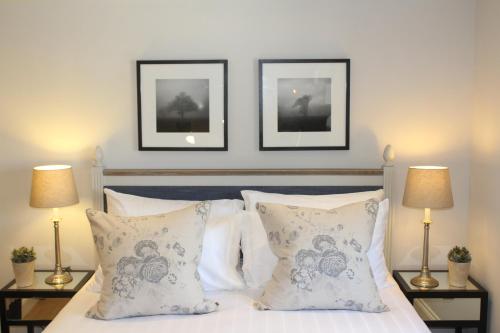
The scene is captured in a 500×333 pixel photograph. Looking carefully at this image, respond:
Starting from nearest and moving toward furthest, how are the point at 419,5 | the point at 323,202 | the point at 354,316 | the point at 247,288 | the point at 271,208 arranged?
the point at 354,316 < the point at 271,208 < the point at 247,288 < the point at 323,202 < the point at 419,5

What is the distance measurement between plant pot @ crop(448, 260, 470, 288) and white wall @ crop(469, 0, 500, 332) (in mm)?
141

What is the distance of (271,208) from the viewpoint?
7.26 feet

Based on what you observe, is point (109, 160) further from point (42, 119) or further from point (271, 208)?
point (271, 208)

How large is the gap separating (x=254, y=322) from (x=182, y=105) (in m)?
1.41

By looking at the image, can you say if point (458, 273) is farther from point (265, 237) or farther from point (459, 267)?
point (265, 237)

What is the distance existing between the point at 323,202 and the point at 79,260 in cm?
158

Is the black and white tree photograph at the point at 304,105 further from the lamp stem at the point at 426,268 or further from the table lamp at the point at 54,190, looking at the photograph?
the table lamp at the point at 54,190

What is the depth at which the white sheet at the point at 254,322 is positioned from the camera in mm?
1944

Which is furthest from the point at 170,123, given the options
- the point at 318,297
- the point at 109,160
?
the point at 318,297

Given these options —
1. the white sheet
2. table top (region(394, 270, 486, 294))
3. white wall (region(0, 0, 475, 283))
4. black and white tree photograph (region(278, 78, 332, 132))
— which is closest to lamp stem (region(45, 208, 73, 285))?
white wall (region(0, 0, 475, 283))

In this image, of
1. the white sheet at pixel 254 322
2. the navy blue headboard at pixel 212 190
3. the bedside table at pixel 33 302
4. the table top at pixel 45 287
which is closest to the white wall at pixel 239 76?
the navy blue headboard at pixel 212 190

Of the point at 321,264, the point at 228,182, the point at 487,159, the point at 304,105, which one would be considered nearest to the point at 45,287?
the point at 228,182

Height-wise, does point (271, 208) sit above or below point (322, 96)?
below

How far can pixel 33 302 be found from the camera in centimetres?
268
